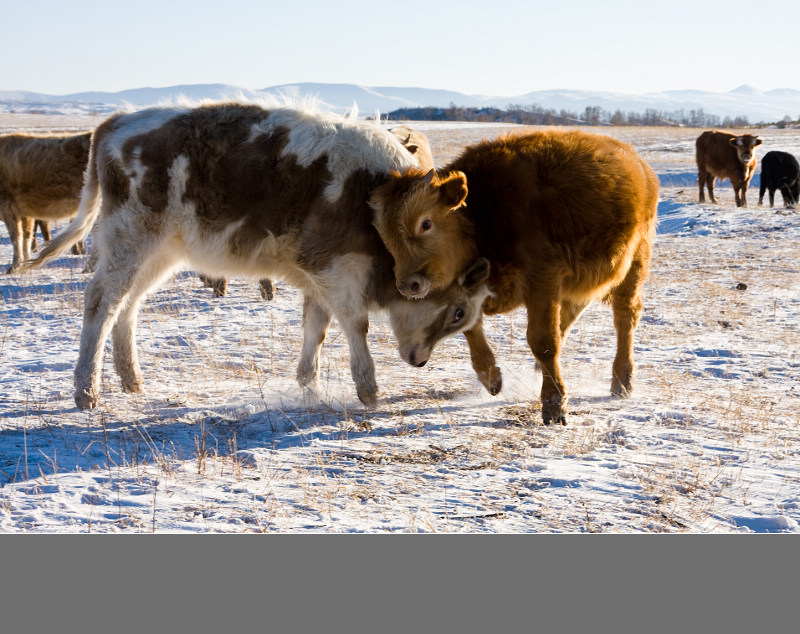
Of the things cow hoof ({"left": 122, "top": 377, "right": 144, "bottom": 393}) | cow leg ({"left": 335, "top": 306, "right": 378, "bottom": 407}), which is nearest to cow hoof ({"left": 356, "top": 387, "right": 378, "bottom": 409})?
cow leg ({"left": 335, "top": 306, "right": 378, "bottom": 407})

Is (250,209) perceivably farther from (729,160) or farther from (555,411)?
(729,160)

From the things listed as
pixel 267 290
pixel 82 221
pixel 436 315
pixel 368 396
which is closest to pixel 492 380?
pixel 436 315

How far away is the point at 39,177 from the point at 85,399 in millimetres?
8128

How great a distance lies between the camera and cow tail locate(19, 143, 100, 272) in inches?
248

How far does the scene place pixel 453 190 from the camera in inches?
210

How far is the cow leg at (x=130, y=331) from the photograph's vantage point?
20.4 ft

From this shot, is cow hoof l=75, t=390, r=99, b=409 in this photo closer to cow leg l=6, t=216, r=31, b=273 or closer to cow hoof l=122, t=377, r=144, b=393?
cow hoof l=122, t=377, r=144, b=393

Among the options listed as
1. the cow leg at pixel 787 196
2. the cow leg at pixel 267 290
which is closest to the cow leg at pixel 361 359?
the cow leg at pixel 267 290

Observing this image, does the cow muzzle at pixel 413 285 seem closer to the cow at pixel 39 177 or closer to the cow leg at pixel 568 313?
the cow leg at pixel 568 313

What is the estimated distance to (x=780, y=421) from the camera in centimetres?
568

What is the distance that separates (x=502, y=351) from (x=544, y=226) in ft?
9.08

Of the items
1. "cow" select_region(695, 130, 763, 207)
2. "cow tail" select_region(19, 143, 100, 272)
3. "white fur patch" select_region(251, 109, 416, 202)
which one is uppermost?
"cow" select_region(695, 130, 763, 207)

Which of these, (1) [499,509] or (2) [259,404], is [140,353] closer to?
(2) [259,404]

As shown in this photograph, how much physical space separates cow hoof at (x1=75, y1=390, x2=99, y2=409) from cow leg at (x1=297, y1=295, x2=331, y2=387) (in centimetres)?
164
